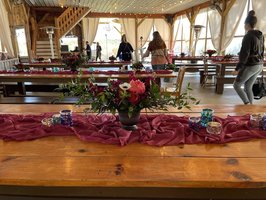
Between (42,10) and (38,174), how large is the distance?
34.5 ft

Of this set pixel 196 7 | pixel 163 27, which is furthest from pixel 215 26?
pixel 163 27

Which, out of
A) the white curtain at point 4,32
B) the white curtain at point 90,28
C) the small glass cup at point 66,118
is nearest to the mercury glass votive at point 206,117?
the small glass cup at point 66,118

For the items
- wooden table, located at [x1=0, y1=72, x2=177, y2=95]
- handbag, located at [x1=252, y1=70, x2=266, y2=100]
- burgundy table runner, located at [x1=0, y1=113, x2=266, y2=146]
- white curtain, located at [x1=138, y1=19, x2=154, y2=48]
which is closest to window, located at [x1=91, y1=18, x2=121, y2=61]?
white curtain, located at [x1=138, y1=19, x2=154, y2=48]

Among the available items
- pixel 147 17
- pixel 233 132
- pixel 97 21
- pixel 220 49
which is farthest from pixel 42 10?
pixel 233 132

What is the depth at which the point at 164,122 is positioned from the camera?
1425 millimetres

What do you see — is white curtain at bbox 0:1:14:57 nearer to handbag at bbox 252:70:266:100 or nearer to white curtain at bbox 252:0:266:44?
handbag at bbox 252:70:266:100

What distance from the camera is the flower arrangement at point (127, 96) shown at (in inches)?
45.7

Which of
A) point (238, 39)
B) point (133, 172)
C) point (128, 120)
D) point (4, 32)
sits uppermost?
point (4, 32)

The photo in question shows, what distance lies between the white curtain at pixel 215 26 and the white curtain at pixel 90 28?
587cm

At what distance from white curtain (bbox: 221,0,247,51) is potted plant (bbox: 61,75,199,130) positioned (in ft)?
25.4

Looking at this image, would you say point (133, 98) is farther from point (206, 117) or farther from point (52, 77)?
point (52, 77)

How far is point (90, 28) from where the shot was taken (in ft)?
40.7

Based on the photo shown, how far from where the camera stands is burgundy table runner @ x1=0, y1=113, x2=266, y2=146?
1.21m

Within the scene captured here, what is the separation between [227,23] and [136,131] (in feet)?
27.3
